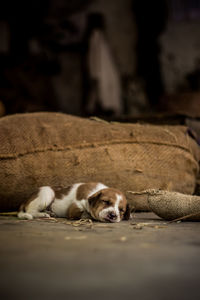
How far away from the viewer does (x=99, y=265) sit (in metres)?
1.43

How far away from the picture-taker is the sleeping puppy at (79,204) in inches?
119

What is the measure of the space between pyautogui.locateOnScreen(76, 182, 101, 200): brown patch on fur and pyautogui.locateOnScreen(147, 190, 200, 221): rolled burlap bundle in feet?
1.96

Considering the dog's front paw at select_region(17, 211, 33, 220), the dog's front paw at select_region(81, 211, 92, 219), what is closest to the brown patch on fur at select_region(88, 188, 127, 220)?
the dog's front paw at select_region(81, 211, 92, 219)

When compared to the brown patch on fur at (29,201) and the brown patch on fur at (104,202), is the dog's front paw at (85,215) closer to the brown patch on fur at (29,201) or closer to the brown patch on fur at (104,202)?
the brown patch on fur at (104,202)

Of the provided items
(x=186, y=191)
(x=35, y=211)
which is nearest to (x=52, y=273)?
(x=35, y=211)

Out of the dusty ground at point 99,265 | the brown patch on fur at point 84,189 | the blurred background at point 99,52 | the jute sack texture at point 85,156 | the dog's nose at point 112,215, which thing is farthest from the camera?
the blurred background at point 99,52

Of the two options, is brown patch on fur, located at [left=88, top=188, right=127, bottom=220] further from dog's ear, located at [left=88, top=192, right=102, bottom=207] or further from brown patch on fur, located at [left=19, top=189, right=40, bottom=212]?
brown patch on fur, located at [left=19, top=189, right=40, bottom=212]

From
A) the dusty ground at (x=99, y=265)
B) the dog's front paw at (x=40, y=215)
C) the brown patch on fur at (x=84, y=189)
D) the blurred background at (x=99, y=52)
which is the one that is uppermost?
the blurred background at (x=99, y=52)

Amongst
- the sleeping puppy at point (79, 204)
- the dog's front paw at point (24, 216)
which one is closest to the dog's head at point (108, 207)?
the sleeping puppy at point (79, 204)

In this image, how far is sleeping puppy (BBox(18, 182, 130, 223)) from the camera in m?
3.02

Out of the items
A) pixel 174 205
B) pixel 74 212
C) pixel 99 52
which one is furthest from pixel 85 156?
pixel 99 52

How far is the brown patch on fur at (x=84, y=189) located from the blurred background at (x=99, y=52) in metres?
5.85

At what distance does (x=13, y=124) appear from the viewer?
3764mm

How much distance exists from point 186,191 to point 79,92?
6.48m
